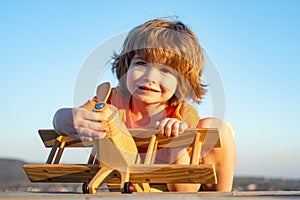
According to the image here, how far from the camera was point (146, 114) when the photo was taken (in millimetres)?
3262

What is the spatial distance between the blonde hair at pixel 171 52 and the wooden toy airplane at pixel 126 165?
1.88 feet

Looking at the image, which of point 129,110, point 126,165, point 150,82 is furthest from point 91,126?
point 129,110

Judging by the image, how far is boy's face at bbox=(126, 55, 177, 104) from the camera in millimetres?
2996

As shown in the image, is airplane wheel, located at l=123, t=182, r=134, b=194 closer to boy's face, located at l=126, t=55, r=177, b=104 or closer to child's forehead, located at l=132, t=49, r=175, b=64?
boy's face, located at l=126, t=55, r=177, b=104

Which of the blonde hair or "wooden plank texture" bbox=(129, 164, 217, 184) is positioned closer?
"wooden plank texture" bbox=(129, 164, 217, 184)

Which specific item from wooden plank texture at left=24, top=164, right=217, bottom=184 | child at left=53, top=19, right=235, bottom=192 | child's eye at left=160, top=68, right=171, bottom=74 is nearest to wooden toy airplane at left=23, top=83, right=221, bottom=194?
wooden plank texture at left=24, top=164, right=217, bottom=184

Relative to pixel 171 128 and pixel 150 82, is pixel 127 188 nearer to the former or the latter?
pixel 171 128

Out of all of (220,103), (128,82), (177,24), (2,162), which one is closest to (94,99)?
(128,82)

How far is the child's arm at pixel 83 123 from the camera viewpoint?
89.0 inches

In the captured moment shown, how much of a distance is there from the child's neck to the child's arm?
640 mm

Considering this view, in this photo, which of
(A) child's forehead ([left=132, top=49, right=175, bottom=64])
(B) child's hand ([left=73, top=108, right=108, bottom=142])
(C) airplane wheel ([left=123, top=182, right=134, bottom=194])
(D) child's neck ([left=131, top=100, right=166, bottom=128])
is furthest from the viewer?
(D) child's neck ([left=131, top=100, right=166, bottom=128])

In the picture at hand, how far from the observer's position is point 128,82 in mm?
3117

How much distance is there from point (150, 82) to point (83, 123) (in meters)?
0.73

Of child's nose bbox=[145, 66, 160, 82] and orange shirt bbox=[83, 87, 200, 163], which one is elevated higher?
child's nose bbox=[145, 66, 160, 82]
